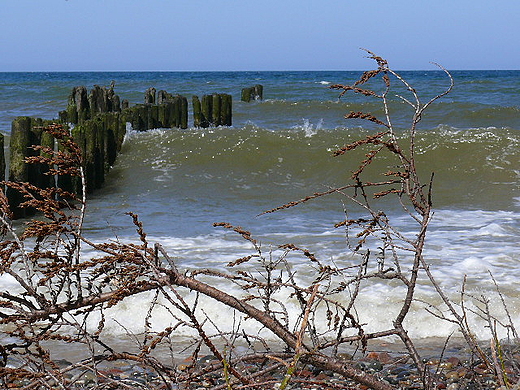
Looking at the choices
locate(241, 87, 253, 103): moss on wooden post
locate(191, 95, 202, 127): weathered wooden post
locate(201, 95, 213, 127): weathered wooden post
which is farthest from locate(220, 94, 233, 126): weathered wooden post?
locate(241, 87, 253, 103): moss on wooden post

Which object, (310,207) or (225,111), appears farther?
(225,111)

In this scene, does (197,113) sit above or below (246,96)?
below

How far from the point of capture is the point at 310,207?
8477mm

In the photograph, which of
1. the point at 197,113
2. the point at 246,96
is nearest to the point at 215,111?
the point at 197,113

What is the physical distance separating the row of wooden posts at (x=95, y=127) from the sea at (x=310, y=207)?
1.11 feet

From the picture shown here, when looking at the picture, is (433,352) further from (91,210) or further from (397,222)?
(91,210)

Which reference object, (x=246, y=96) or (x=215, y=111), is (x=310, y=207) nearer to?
(x=215, y=111)

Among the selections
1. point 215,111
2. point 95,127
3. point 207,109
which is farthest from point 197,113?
point 95,127

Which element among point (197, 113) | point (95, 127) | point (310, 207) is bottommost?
point (310, 207)

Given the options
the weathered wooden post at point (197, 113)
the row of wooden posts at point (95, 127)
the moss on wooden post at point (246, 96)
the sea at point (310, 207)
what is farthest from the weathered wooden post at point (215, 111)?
the moss on wooden post at point (246, 96)

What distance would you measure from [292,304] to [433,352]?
1.01 meters

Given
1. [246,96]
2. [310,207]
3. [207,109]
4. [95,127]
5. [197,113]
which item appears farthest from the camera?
[246,96]

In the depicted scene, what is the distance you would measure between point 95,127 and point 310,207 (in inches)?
137

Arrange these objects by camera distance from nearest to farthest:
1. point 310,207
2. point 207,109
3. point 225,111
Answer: point 310,207 → point 207,109 → point 225,111
